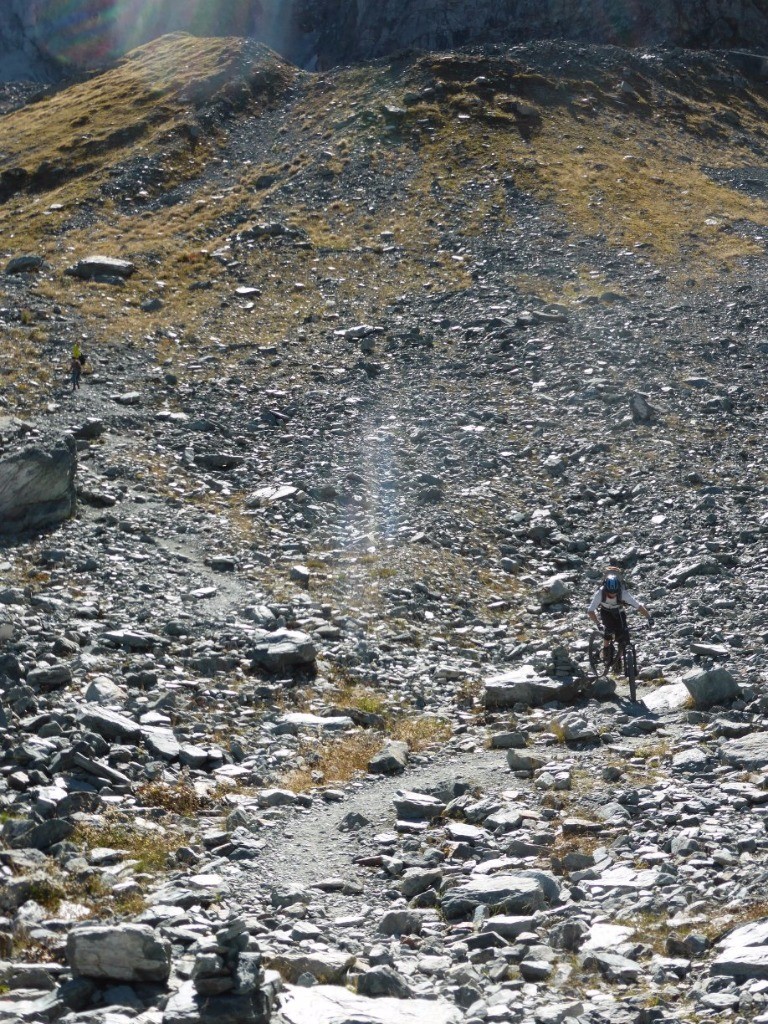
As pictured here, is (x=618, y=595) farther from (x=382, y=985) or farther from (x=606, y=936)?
(x=382, y=985)

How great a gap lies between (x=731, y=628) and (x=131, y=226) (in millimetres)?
35558

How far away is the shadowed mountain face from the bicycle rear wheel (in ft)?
235

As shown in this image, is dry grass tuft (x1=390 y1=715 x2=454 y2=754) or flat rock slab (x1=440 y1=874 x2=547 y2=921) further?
dry grass tuft (x1=390 y1=715 x2=454 y2=754)

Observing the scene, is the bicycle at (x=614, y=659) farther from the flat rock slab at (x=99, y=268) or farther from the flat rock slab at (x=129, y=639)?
the flat rock slab at (x=99, y=268)

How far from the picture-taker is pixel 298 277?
40375 mm

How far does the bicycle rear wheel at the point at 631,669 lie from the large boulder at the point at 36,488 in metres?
10.9

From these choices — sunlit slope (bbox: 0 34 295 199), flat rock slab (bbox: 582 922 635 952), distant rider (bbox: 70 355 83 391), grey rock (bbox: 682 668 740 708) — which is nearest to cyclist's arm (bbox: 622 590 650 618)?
grey rock (bbox: 682 668 740 708)

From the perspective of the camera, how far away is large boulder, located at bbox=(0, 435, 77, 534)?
20797 mm

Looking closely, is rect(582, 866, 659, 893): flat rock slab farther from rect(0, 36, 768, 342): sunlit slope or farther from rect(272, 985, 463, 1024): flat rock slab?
rect(0, 36, 768, 342): sunlit slope

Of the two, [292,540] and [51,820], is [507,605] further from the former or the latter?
[51,820]

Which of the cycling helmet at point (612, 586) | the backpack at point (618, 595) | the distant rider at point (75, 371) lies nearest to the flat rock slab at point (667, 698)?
the backpack at point (618, 595)

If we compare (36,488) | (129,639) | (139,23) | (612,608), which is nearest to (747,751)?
(612,608)

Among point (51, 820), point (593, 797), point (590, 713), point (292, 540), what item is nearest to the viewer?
point (51, 820)

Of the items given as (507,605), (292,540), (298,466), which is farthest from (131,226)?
(507,605)
